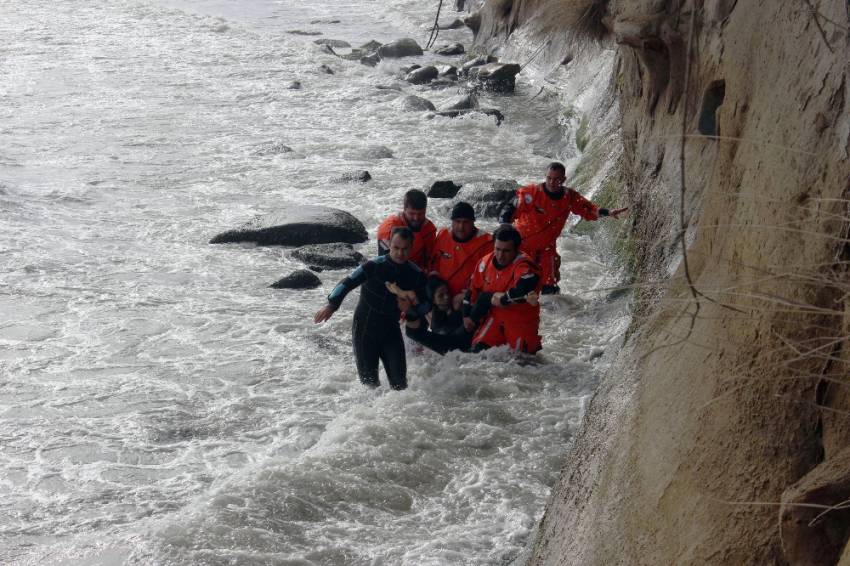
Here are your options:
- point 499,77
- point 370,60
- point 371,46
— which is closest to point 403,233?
point 499,77

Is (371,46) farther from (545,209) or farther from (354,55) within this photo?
(545,209)

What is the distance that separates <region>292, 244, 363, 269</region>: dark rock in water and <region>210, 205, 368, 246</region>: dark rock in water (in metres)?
0.44

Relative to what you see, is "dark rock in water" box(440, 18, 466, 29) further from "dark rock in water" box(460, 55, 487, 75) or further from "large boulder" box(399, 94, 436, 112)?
"large boulder" box(399, 94, 436, 112)

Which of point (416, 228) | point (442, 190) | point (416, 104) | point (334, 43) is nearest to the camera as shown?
point (416, 228)

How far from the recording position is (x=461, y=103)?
Result: 77.6ft

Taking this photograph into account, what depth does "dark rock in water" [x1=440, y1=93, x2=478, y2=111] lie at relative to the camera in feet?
77.2

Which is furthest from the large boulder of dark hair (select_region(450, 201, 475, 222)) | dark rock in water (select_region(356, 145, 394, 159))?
dark hair (select_region(450, 201, 475, 222))

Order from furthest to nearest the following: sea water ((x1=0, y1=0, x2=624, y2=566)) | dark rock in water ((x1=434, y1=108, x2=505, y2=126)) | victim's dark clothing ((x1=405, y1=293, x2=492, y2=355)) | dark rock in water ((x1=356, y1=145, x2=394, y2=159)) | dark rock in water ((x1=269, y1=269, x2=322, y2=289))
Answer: dark rock in water ((x1=434, y1=108, x2=505, y2=126)) → dark rock in water ((x1=356, y1=145, x2=394, y2=159)) → dark rock in water ((x1=269, y1=269, x2=322, y2=289)) → victim's dark clothing ((x1=405, y1=293, x2=492, y2=355)) → sea water ((x1=0, y1=0, x2=624, y2=566))

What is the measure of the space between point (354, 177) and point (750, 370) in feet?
48.2

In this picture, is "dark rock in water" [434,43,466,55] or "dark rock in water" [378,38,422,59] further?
"dark rock in water" [434,43,466,55]

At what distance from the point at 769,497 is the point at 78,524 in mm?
5217

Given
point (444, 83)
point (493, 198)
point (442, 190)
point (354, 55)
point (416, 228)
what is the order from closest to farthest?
point (416, 228) → point (493, 198) → point (442, 190) → point (444, 83) → point (354, 55)

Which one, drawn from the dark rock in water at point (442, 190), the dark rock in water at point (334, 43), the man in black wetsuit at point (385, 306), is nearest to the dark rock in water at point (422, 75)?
the dark rock in water at point (334, 43)

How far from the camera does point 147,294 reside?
12492 millimetres
